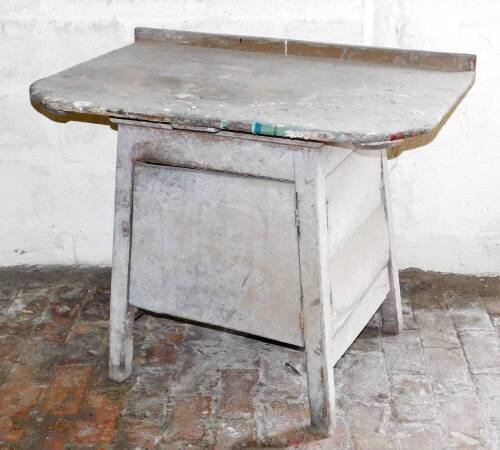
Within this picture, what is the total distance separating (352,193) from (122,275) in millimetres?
726

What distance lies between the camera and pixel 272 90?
89.4 inches

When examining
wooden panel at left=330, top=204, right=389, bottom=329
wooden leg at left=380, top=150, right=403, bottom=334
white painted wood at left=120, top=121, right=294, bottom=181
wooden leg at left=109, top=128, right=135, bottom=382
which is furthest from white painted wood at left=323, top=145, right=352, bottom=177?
wooden leg at left=109, top=128, right=135, bottom=382

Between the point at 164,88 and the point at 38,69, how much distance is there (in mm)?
993

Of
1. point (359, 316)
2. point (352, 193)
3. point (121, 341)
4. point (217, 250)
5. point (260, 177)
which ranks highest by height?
point (260, 177)

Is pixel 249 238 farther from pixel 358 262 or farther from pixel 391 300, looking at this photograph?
pixel 391 300

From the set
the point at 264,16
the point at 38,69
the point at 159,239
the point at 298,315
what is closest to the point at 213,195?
the point at 159,239

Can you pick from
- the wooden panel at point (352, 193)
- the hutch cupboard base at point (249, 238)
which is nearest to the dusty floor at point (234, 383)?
the hutch cupboard base at point (249, 238)

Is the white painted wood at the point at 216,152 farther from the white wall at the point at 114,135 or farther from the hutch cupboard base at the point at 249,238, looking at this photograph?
the white wall at the point at 114,135

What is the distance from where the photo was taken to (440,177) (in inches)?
123

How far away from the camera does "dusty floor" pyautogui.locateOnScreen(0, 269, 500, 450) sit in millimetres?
2432

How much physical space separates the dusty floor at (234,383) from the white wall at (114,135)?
252 millimetres

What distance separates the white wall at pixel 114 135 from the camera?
288cm

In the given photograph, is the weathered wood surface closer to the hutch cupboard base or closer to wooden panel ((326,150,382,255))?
the hutch cupboard base

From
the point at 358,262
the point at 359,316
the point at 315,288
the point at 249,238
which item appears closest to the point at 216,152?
the point at 249,238
